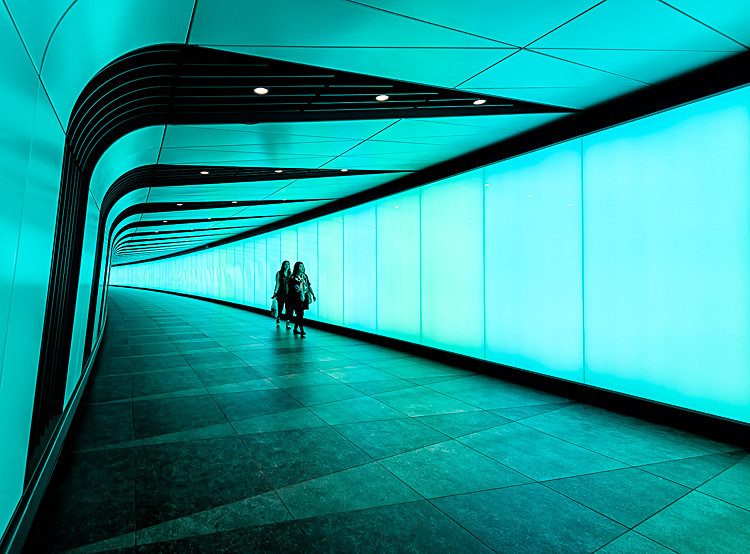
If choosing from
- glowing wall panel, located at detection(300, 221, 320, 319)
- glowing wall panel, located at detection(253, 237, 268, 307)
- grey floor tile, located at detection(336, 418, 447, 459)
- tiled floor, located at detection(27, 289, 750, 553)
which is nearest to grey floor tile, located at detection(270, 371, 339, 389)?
tiled floor, located at detection(27, 289, 750, 553)

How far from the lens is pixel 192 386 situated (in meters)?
6.71

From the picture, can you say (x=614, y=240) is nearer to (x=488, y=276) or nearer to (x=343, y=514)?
(x=488, y=276)

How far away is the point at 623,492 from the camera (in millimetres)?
3508

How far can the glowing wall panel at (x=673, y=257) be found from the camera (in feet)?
15.1

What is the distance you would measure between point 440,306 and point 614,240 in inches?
150

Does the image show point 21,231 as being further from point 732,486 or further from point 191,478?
point 732,486

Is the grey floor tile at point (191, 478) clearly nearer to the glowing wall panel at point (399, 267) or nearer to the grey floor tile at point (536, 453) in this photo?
the grey floor tile at point (536, 453)

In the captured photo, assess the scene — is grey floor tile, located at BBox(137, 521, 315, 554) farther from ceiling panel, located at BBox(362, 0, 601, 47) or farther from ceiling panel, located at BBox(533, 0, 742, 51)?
ceiling panel, located at BBox(533, 0, 742, 51)

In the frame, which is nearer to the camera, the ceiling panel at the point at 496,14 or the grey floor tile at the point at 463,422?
the ceiling panel at the point at 496,14

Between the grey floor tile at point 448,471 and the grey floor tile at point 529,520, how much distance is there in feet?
0.42

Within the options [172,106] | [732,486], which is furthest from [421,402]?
[172,106]

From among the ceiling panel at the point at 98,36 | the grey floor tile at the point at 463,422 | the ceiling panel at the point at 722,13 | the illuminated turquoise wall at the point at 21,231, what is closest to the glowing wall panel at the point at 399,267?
the grey floor tile at the point at 463,422

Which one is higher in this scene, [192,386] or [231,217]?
[231,217]

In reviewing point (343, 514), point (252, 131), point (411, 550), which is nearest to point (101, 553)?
point (343, 514)
